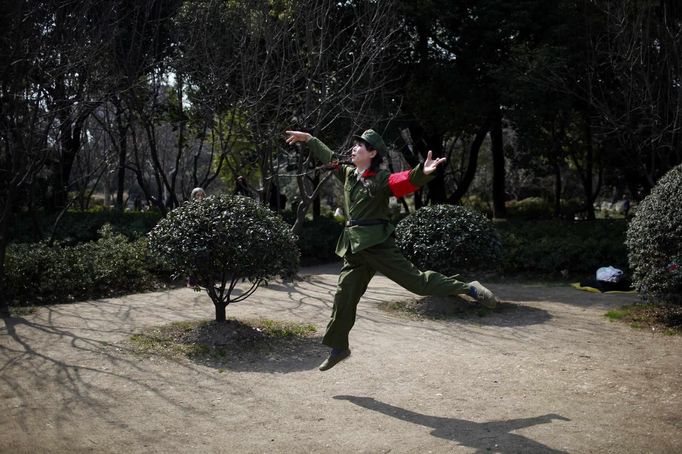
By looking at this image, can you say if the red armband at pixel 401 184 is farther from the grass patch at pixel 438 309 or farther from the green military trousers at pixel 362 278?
the grass patch at pixel 438 309

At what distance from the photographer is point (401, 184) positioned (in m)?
5.70

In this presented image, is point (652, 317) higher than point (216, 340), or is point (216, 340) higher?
point (652, 317)

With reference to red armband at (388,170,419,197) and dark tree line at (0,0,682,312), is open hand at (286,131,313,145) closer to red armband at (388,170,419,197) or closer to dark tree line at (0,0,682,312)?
red armband at (388,170,419,197)

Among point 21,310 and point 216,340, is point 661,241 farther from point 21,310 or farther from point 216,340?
point 21,310

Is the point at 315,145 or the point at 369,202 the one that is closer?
the point at 369,202

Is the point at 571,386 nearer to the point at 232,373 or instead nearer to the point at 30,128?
the point at 232,373

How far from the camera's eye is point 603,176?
25.8 meters

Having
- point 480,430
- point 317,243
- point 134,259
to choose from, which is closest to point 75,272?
point 134,259

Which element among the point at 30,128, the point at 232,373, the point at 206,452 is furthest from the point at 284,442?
the point at 30,128

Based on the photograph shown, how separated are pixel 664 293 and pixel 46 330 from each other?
7.64 metres

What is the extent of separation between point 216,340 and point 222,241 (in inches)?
42.4

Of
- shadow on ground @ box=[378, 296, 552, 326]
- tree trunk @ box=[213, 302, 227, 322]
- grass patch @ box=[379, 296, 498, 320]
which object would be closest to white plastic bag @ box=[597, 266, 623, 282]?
shadow on ground @ box=[378, 296, 552, 326]

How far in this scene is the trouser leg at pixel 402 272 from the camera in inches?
233

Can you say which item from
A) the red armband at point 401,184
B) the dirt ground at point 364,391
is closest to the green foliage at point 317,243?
the dirt ground at point 364,391
